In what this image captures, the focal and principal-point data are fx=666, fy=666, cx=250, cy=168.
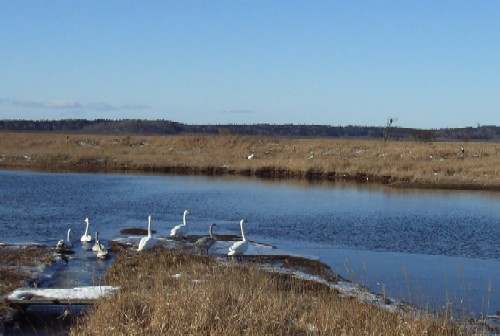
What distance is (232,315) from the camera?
30.3 ft

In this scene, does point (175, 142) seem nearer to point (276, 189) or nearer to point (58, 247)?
point (276, 189)

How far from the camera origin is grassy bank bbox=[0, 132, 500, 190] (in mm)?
44656

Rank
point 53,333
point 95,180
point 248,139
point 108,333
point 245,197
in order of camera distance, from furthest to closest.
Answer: point 248,139 → point 95,180 → point 245,197 → point 53,333 → point 108,333

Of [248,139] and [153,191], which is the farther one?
[248,139]

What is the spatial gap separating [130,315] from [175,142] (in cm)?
6363

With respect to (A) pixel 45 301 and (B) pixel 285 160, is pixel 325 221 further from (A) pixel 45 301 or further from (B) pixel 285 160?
(B) pixel 285 160

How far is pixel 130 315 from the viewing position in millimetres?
9633

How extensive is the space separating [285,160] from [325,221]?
24.8 metres

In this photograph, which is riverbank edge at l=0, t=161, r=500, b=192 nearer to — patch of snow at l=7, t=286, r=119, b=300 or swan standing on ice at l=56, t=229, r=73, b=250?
swan standing on ice at l=56, t=229, r=73, b=250

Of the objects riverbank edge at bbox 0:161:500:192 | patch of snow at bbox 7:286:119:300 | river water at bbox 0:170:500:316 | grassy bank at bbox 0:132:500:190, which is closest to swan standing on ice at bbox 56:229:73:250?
river water at bbox 0:170:500:316

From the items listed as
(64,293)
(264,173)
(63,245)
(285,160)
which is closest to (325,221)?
(63,245)

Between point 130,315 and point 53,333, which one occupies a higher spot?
point 130,315

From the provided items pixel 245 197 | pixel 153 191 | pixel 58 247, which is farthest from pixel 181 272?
pixel 153 191

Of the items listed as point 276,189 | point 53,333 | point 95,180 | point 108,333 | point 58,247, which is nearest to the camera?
point 108,333
